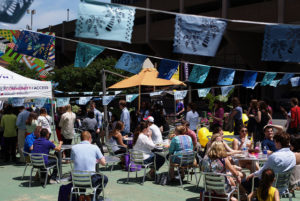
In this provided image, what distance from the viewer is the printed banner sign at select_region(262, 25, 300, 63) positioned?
21.2 ft

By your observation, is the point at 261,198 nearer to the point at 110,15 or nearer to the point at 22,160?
the point at 110,15

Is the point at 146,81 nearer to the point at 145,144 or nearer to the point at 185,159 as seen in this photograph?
the point at 145,144

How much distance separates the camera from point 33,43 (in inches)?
335

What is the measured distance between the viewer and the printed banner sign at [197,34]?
6.77 meters

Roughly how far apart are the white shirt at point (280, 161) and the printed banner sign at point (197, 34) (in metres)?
2.23

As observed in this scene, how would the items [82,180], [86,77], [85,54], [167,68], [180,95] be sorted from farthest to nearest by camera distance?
[86,77] → [180,95] → [167,68] → [85,54] → [82,180]

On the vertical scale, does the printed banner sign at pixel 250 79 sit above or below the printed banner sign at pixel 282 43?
below

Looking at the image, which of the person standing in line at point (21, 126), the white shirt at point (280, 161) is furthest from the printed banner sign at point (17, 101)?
the white shirt at point (280, 161)

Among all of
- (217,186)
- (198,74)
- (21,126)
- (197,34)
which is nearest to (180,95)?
(198,74)

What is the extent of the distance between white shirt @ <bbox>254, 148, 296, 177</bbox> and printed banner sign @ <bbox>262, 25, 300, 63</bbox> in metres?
1.80

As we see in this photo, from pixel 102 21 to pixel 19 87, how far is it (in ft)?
16.0

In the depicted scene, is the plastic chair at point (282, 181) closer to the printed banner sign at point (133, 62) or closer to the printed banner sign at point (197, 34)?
the printed banner sign at point (197, 34)

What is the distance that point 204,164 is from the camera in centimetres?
627

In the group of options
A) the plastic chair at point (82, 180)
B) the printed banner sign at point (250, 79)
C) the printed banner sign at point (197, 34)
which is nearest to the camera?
the plastic chair at point (82, 180)
